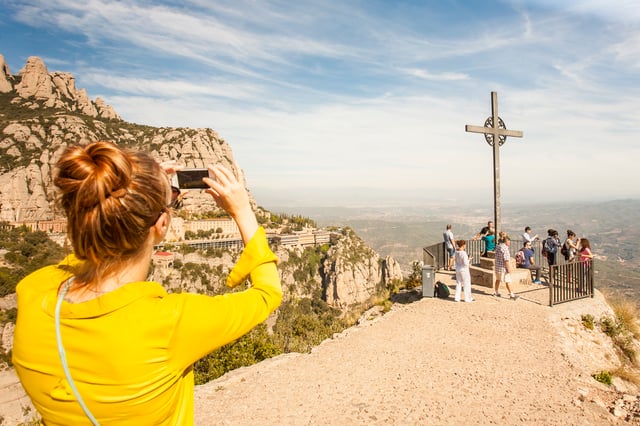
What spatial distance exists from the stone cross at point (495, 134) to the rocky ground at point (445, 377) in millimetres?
3917

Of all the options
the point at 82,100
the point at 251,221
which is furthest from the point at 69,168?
the point at 82,100

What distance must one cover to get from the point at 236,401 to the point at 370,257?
70.6 m

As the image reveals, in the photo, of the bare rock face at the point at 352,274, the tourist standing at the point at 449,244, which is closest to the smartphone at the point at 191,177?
the tourist standing at the point at 449,244

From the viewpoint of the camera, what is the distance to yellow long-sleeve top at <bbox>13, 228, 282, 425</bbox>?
106cm

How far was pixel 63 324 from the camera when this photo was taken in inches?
42.0

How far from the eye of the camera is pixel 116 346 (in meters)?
1.06

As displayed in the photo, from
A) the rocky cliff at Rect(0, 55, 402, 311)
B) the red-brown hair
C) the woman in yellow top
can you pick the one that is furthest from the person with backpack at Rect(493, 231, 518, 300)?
the rocky cliff at Rect(0, 55, 402, 311)

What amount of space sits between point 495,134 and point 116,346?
43.5 feet

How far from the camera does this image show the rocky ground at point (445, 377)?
18.1ft

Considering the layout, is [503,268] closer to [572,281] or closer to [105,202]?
[572,281]

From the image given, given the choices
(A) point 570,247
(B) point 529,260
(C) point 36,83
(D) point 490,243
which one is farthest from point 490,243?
(C) point 36,83

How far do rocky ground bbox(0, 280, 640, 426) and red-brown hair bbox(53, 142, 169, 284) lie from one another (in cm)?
530

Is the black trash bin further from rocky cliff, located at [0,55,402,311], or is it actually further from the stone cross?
rocky cliff, located at [0,55,402,311]

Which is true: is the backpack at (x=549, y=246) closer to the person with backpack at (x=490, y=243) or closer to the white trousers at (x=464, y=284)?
the person with backpack at (x=490, y=243)
